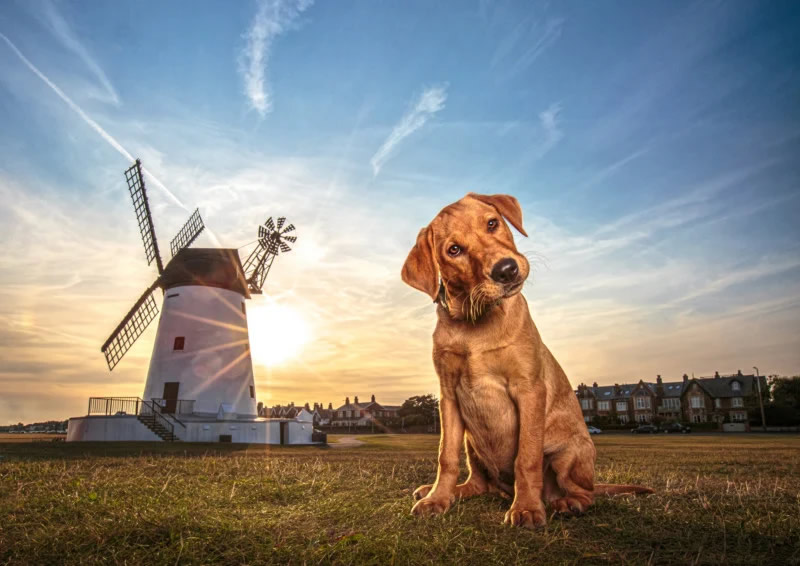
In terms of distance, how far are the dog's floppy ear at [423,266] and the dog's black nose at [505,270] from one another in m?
0.52

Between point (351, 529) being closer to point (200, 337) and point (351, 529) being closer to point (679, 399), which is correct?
point (200, 337)

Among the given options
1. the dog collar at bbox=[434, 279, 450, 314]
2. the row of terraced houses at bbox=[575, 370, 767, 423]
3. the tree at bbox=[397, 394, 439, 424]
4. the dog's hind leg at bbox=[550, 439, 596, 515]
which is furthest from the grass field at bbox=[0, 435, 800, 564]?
the row of terraced houses at bbox=[575, 370, 767, 423]

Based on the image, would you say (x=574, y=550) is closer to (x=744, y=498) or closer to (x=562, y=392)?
(x=562, y=392)

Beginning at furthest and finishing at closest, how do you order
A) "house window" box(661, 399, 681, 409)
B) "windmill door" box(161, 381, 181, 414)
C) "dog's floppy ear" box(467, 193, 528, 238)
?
Result: "house window" box(661, 399, 681, 409) < "windmill door" box(161, 381, 181, 414) < "dog's floppy ear" box(467, 193, 528, 238)

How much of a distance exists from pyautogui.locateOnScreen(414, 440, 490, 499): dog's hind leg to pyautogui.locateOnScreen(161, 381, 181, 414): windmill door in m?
30.3

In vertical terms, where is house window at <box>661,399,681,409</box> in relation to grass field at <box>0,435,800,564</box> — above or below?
below

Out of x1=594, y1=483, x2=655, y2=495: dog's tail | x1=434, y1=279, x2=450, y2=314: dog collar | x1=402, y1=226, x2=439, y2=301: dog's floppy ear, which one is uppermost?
x1=402, y1=226, x2=439, y2=301: dog's floppy ear

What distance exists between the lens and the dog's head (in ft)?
11.3

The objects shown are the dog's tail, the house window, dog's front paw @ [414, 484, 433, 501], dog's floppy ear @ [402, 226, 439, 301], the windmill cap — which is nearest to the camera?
dog's floppy ear @ [402, 226, 439, 301]

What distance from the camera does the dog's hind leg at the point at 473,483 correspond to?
4.20m

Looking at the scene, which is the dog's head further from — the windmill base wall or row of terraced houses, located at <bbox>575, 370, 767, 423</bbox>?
row of terraced houses, located at <bbox>575, 370, 767, 423</bbox>

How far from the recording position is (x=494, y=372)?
3734 mm

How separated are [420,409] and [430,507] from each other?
8453 centimetres

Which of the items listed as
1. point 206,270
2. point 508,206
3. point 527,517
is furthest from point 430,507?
point 206,270
